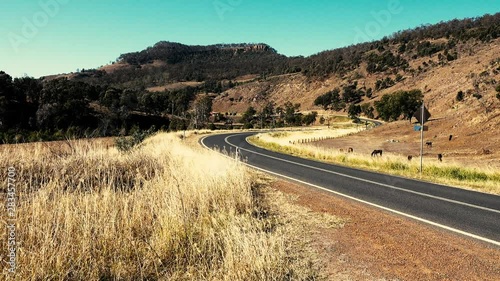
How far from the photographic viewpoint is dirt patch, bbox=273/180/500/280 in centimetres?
496

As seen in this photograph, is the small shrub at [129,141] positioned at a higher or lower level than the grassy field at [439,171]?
higher

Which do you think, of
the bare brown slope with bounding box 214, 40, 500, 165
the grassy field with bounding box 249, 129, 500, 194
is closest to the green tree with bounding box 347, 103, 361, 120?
the bare brown slope with bounding box 214, 40, 500, 165

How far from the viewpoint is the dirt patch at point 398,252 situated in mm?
4957

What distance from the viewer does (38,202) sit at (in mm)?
5152

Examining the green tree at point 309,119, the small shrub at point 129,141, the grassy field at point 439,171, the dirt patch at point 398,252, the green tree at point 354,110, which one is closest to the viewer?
the dirt patch at point 398,252

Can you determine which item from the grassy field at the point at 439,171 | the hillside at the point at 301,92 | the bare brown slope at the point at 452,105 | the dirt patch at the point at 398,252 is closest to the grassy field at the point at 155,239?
the dirt patch at the point at 398,252

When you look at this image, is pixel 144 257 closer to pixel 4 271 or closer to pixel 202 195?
pixel 4 271

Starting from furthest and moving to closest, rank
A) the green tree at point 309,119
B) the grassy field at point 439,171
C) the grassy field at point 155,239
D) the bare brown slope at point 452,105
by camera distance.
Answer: the green tree at point 309,119, the bare brown slope at point 452,105, the grassy field at point 439,171, the grassy field at point 155,239

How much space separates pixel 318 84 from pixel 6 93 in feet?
331

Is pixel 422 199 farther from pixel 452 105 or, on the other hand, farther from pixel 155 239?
pixel 452 105

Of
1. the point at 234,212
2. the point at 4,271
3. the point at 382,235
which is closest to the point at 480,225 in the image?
the point at 382,235

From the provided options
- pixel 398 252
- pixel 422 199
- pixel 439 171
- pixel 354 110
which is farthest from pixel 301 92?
pixel 398 252

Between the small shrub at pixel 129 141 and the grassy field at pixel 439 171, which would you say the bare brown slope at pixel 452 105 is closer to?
the grassy field at pixel 439 171

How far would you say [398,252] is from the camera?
5711 mm
